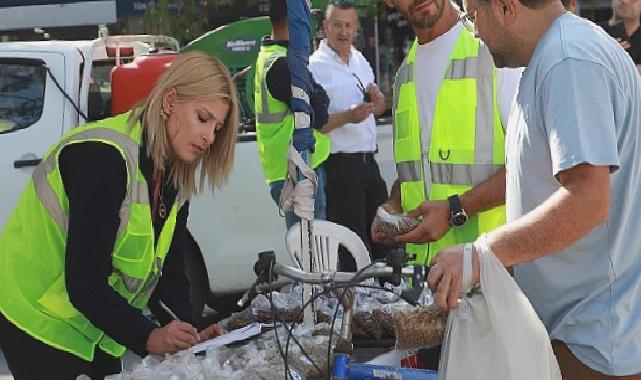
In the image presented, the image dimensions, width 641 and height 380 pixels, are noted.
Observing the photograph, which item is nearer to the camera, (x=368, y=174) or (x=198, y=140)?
(x=198, y=140)

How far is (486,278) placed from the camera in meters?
2.28

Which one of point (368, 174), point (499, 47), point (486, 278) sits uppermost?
point (499, 47)

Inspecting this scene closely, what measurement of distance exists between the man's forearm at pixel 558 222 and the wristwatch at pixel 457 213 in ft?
3.26

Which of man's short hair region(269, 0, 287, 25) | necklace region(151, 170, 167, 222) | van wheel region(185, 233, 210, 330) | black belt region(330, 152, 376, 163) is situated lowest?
van wheel region(185, 233, 210, 330)

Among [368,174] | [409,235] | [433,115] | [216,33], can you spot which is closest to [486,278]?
[409,235]

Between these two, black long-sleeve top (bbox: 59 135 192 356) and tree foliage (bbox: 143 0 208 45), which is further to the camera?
tree foliage (bbox: 143 0 208 45)

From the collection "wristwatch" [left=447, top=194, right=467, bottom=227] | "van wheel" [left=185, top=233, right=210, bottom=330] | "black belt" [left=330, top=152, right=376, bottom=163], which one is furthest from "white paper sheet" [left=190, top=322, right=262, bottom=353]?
"black belt" [left=330, top=152, right=376, bottom=163]

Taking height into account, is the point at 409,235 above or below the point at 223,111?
below

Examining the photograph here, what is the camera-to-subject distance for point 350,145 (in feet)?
21.8

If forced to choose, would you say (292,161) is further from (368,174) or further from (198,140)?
(368,174)

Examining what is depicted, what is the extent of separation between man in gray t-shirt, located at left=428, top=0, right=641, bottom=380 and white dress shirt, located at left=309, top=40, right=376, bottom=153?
4140 millimetres

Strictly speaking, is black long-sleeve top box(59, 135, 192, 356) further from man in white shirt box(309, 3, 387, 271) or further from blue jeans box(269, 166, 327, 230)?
man in white shirt box(309, 3, 387, 271)

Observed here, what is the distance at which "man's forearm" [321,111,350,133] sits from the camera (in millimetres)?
6488

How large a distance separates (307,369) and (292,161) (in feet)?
4.02
